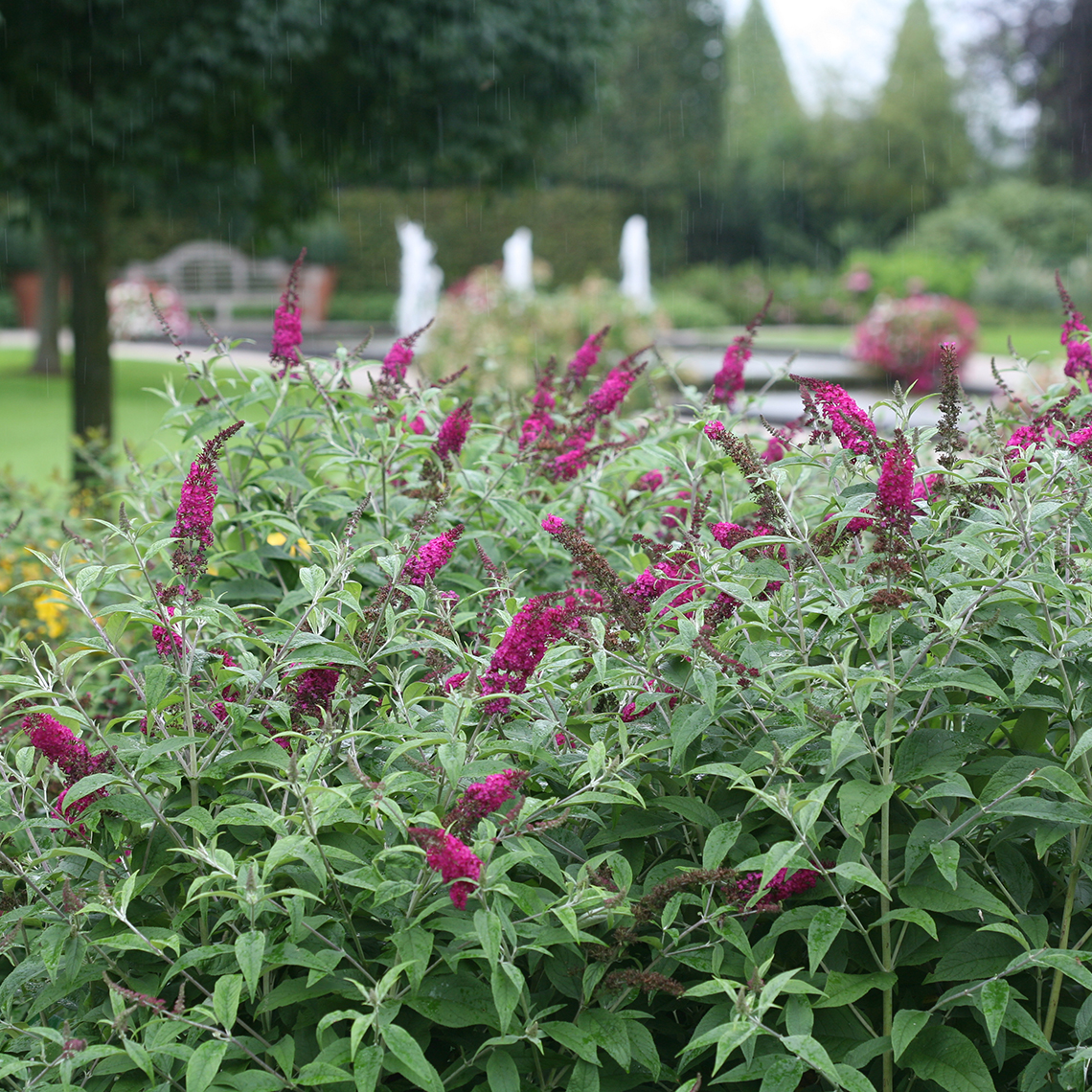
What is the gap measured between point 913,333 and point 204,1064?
42.5 ft

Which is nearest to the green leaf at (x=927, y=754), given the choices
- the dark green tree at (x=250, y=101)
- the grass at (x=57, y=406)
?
the grass at (x=57, y=406)

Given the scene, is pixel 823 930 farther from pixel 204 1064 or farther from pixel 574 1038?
pixel 204 1064

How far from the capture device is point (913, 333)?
13047 mm

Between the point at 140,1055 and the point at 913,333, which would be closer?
the point at 140,1055

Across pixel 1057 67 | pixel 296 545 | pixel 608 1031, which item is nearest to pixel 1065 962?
pixel 608 1031

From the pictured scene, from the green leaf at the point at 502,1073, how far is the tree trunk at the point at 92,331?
7155 mm

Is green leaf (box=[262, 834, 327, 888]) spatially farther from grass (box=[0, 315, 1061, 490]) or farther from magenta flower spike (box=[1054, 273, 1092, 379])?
grass (box=[0, 315, 1061, 490])

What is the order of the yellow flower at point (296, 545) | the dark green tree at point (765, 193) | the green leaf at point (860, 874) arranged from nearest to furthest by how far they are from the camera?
the green leaf at point (860, 874) → the yellow flower at point (296, 545) → the dark green tree at point (765, 193)

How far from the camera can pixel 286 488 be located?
94.4 inches

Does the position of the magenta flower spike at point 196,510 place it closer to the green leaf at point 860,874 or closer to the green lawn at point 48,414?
the green leaf at point 860,874

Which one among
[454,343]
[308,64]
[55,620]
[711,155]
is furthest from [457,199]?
[55,620]

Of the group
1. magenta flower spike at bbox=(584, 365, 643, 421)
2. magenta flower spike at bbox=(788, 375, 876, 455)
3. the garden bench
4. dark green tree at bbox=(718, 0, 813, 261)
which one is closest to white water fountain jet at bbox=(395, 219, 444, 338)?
the garden bench

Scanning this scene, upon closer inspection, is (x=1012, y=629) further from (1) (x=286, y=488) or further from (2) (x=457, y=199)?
(2) (x=457, y=199)

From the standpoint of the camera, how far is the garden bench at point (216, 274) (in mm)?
28969
